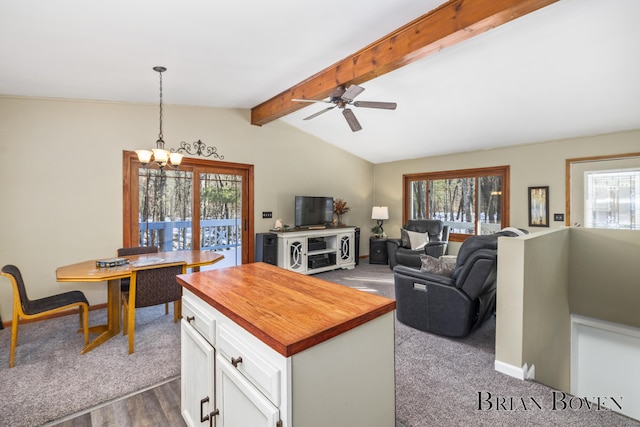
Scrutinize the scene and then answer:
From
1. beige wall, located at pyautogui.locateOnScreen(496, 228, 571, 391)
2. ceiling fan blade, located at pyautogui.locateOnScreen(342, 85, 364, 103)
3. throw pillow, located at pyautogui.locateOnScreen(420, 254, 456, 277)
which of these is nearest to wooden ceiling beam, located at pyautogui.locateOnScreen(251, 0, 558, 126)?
ceiling fan blade, located at pyautogui.locateOnScreen(342, 85, 364, 103)

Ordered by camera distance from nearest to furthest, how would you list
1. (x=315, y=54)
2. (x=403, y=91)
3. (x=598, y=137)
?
1. (x=315, y=54)
2. (x=403, y=91)
3. (x=598, y=137)

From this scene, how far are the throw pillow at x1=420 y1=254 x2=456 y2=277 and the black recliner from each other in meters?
0.07

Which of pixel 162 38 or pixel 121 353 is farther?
pixel 121 353

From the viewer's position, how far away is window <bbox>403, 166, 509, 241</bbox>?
17.7ft

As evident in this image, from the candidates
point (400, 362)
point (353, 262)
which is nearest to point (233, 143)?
point (353, 262)

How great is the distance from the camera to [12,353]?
2412mm

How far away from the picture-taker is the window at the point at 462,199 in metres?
Answer: 5.41

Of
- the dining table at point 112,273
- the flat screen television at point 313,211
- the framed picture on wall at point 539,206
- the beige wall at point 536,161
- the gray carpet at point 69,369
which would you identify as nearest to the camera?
the gray carpet at point 69,369

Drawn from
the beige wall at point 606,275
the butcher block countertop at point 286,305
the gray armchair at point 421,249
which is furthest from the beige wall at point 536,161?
the butcher block countertop at point 286,305

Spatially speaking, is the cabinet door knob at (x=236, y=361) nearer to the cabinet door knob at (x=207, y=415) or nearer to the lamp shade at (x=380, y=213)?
the cabinet door knob at (x=207, y=415)

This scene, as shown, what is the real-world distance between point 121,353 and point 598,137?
21.2ft

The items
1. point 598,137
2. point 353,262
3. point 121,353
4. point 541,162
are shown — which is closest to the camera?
point 121,353

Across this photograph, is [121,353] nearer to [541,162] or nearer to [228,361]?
[228,361]

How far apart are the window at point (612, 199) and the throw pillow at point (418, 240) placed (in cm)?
234
